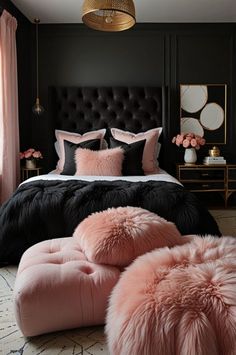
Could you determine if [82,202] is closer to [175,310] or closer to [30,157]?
[175,310]

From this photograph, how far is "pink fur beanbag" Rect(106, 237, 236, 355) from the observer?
3.76ft

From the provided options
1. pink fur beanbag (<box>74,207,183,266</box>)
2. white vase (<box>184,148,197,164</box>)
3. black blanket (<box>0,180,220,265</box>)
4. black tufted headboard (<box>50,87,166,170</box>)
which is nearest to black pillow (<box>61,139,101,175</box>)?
black tufted headboard (<box>50,87,166,170</box>)

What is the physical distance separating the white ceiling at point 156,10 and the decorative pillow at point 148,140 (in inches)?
60.8

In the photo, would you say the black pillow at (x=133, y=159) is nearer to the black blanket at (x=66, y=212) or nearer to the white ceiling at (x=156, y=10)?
the black blanket at (x=66, y=212)

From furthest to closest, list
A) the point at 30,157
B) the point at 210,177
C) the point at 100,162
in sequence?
the point at 210,177 → the point at 30,157 → the point at 100,162

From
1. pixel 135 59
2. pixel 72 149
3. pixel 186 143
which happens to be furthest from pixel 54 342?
pixel 135 59

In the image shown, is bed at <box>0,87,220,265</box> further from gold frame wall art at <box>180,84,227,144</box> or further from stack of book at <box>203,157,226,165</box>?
gold frame wall art at <box>180,84,227,144</box>

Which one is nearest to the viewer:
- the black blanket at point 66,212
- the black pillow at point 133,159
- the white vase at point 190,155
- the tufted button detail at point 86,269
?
the tufted button detail at point 86,269

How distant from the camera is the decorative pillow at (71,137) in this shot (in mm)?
4425

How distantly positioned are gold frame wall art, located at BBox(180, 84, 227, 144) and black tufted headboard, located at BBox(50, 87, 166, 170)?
0.37m

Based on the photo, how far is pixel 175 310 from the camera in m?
1.20

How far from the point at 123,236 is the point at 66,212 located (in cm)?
84

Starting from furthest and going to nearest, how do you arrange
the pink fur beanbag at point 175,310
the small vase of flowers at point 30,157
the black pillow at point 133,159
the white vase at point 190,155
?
the white vase at point 190,155
the small vase of flowers at point 30,157
the black pillow at point 133,159
the pink fur beanbag at point 175,310

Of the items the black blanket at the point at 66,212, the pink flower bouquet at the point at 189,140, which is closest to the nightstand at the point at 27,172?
the black blanket at the point at 66,212
